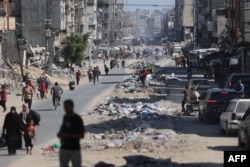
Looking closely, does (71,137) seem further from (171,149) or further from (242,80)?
(242,80)

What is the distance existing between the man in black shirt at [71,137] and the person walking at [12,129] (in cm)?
965

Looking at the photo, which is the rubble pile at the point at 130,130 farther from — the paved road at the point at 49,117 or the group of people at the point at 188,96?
the paved road at the point at 49,117

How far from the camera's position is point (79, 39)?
103938 mm

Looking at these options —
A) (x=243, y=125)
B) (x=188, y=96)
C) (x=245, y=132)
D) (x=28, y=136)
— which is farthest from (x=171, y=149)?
(x=188, y=96)

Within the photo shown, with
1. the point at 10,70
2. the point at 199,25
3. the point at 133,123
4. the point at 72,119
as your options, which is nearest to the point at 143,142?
the point at 133,123

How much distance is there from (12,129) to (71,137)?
391 inches

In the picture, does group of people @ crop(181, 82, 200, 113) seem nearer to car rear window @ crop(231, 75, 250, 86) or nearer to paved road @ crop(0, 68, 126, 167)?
car rear window @ crop(231, 75, 250, 86)

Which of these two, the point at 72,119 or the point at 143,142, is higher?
the point at 72,119

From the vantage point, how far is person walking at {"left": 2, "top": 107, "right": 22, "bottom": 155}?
2302cm

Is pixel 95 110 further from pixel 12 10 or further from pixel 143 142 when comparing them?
pixel 12 10

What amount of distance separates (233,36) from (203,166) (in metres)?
68.5

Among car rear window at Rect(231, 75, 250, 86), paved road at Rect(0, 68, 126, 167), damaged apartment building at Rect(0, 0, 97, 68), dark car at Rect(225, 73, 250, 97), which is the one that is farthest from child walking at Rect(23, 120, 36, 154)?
damaged apartment building at Rect(0, 0, 97, 68)

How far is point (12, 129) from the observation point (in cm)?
2316

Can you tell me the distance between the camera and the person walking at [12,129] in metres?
23.0
